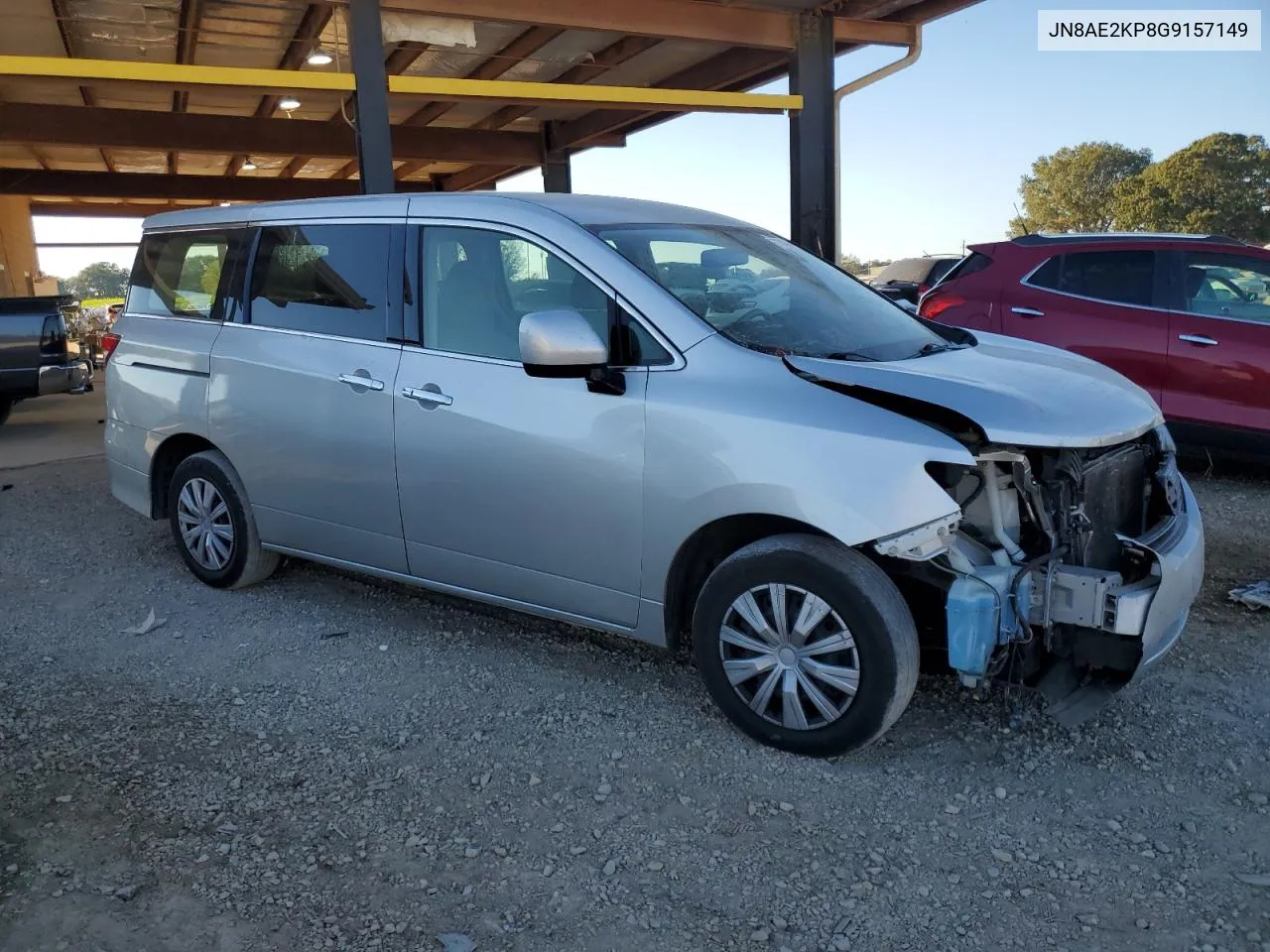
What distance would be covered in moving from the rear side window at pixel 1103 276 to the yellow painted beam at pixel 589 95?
12.8 ft

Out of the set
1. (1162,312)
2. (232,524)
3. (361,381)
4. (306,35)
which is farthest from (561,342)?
(306,35)

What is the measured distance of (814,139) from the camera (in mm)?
10328

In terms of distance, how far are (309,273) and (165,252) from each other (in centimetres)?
125

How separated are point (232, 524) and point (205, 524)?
223 millimetres

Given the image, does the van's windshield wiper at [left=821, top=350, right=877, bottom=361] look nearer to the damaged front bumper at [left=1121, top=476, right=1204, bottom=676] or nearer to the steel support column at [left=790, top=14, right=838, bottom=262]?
the damaged front bumper at [left=1121, top=476, right=1204, bottom=676]

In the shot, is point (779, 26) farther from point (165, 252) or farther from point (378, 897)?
point (378, 897)

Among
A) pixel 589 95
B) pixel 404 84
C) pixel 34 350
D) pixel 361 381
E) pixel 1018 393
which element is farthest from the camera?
pixel 589 95

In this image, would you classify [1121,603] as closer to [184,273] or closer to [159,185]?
[184,273]

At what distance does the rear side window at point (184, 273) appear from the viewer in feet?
16.1

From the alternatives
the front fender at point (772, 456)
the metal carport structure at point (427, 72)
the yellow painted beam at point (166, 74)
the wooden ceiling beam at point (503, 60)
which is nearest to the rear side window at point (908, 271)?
the metal carport structure at point (427, 72)

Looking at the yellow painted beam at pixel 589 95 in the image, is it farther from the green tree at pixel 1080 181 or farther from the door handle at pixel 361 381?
the green tree at pixel 1080 181

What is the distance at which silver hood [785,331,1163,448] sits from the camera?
302cm

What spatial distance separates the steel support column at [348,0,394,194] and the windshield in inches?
191

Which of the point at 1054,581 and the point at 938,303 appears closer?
the point at 1054,581
